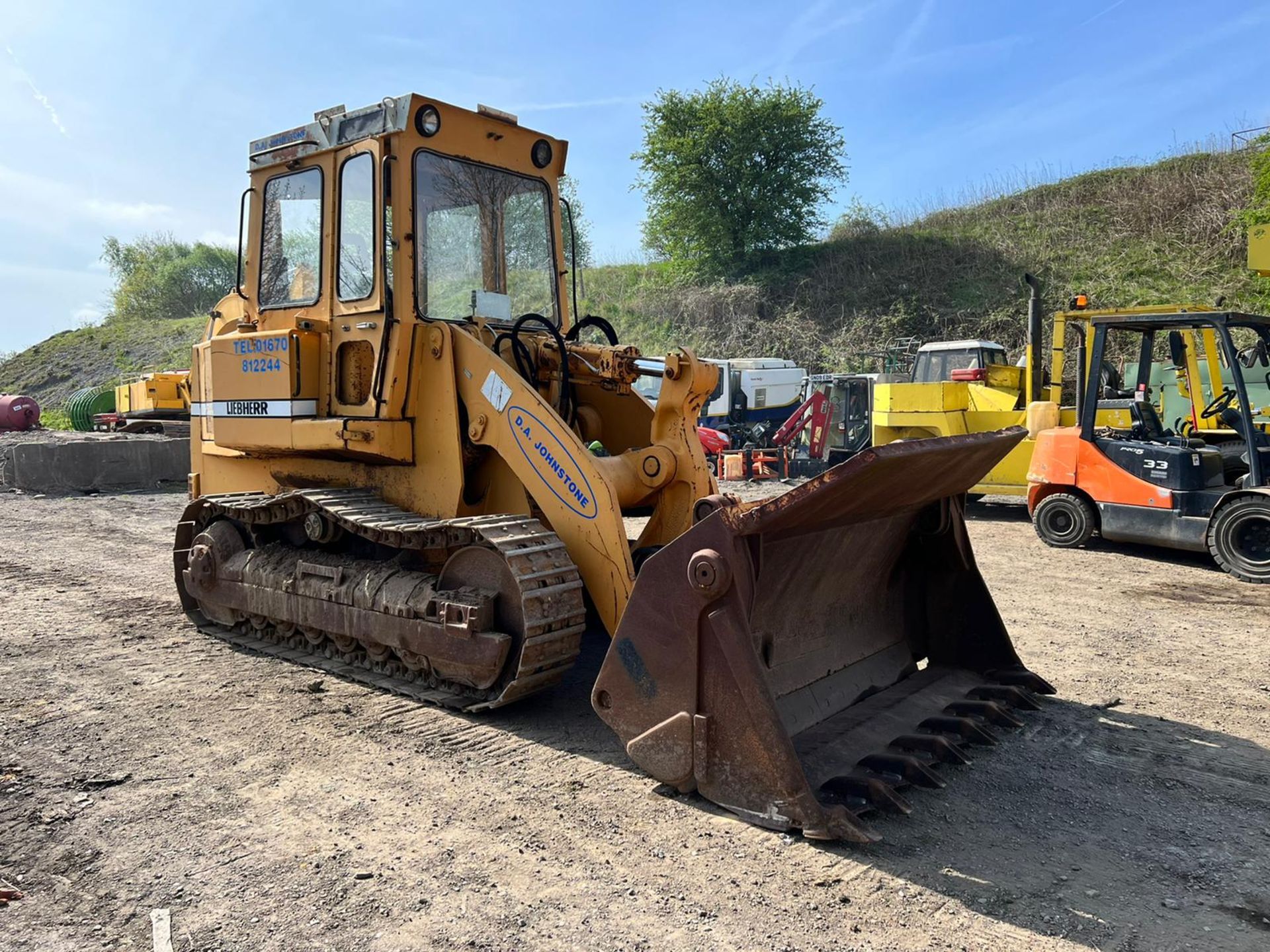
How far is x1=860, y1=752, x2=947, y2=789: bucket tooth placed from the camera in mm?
3727

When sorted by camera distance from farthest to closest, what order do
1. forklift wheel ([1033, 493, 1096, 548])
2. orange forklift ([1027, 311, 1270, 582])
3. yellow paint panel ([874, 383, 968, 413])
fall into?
yellow paint panel ([874, 383, 968, 413]), forklift wheel ([1033, 493, 1096, 548]), orange forklift ([1027, 311, 1270, 582])

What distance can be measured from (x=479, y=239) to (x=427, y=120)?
0.76 m

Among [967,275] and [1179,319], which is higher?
[967,275]

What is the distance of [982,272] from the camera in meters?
27.3

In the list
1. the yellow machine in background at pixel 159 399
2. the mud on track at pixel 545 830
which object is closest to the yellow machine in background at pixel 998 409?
the mud on track at pixel 545 830

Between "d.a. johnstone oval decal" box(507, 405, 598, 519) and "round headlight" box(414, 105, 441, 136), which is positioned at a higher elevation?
"round headlight" box(414, 105, 441, 136)

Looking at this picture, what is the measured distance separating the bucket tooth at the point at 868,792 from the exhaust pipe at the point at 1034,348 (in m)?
9.99

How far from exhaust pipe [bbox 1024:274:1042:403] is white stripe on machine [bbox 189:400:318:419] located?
31.9 feet

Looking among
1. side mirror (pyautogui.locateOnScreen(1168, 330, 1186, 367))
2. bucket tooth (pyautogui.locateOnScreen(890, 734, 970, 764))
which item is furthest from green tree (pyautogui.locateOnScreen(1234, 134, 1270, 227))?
bucket tooth (pyautogui.locateOnScreen(890, 734, 970, 764))

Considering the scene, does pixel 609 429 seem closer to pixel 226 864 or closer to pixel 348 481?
pixel 348 481

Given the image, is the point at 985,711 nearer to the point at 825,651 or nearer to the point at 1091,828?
the point at 825,651

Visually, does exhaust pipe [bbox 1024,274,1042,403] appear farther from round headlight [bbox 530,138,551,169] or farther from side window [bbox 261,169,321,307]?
side window [bbox 261,169,321,307]

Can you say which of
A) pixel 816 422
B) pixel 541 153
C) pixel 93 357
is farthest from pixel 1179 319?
pixel 93 357

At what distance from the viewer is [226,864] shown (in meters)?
3.26
